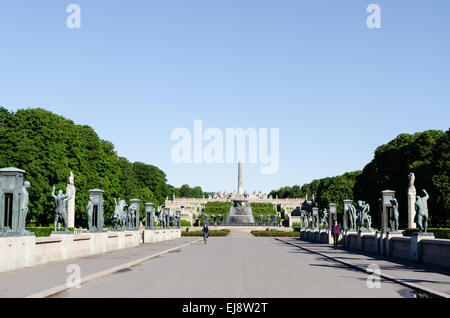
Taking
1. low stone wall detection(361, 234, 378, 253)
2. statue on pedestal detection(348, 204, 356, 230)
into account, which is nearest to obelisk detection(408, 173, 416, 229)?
statue on pedestal detection(348, 204, 356, 230)

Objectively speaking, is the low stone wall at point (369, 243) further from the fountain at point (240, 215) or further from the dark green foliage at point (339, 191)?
the dark green foliage at point (339, 191)

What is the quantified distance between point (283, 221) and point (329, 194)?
98.8 ft

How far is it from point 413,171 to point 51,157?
138 ft

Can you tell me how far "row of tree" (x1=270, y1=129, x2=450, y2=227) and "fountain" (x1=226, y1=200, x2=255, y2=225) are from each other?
82.9ft

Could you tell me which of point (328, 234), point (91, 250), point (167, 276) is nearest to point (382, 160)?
point (328, 234)

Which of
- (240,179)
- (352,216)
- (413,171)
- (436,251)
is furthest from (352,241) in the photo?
(240,179)

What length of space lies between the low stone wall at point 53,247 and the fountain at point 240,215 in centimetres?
7589

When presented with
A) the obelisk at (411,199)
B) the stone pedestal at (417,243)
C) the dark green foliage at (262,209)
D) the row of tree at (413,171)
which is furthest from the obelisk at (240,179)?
the stone pedestal at (417,243)

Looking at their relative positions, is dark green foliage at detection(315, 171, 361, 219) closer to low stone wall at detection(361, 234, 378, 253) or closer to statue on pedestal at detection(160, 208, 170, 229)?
statue on pedestal at detection(160, 208, 170, 229)

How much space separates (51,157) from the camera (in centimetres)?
5919

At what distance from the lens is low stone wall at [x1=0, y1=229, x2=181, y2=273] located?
774 inches

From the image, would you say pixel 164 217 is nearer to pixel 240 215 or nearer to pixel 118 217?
pixel 118 217

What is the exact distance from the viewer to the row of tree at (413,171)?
217 ft
